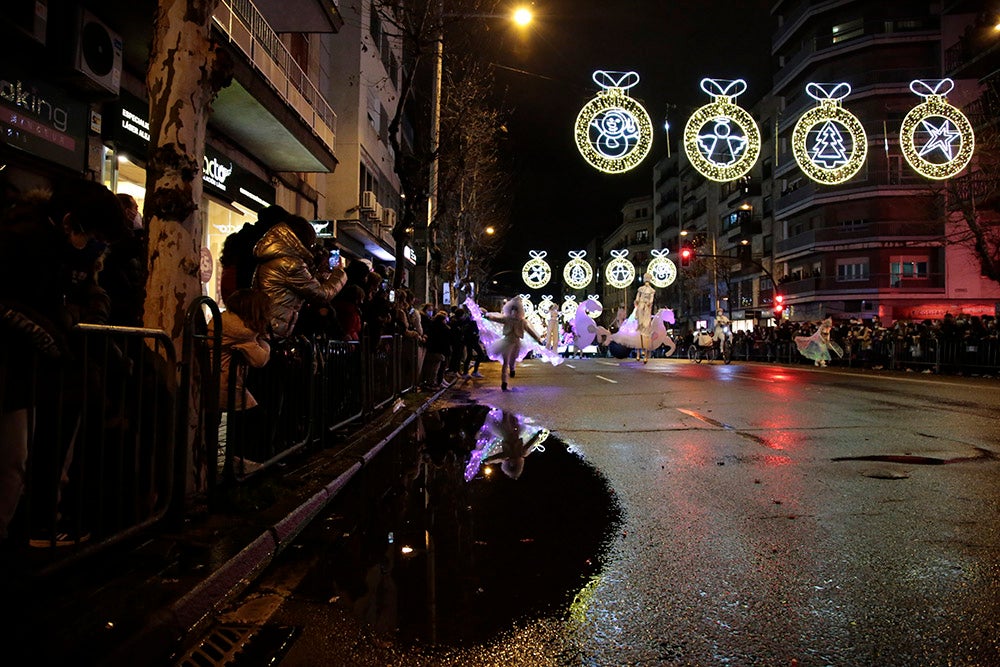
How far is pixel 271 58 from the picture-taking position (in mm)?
14398

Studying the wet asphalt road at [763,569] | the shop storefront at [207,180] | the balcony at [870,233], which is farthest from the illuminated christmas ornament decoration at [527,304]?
the balcony at [870,233]

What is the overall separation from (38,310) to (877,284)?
5081 centimetres

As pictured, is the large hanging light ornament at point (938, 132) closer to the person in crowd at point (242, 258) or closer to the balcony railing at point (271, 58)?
the balcony railing at point (271, 58)

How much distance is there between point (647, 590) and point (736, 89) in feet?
42.2

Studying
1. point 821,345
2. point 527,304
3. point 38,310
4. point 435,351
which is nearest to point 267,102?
point 435,351

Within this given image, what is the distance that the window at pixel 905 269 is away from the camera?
148 feet

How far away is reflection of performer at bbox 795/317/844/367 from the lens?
25438 millimetres

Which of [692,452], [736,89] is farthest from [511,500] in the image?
[736,89]

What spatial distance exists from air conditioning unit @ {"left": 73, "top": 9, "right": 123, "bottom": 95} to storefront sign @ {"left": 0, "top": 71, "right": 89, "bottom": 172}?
1.52ft

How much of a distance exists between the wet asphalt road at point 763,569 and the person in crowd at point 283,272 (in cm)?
240

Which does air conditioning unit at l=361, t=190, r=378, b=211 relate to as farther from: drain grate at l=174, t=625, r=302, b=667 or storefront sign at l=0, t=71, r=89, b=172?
drain grate at l=174, t=625, r=302, b=667

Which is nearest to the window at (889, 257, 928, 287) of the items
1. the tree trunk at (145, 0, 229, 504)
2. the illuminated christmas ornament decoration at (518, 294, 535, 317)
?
the illuminated christmas ornament decoration at (518, 294, 535, 317)

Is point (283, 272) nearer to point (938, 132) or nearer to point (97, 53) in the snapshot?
point (97, 53)

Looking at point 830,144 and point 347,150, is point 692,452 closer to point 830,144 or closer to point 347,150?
point 830,144
